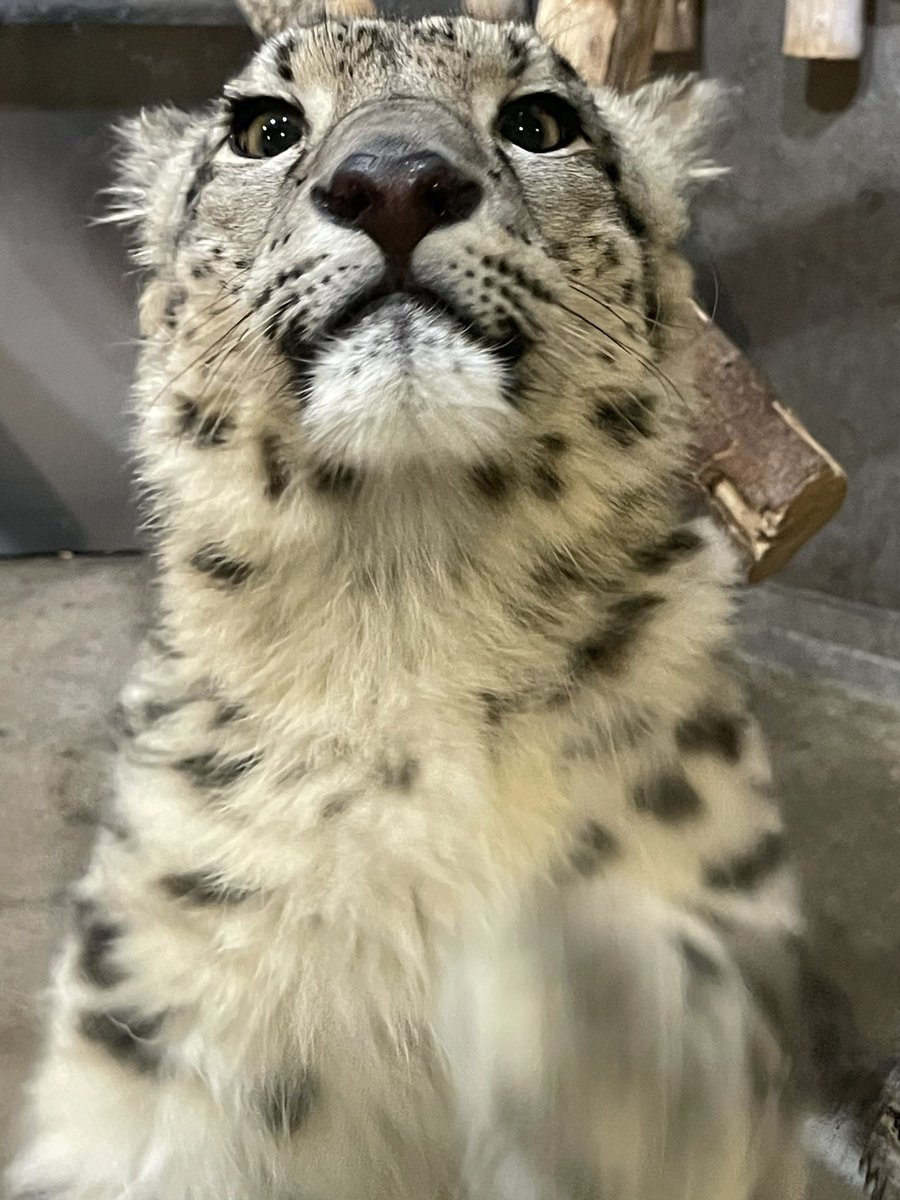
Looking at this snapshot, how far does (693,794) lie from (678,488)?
193 mm

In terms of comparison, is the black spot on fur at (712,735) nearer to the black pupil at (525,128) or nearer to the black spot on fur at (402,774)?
the black spot on fur at (402,774)

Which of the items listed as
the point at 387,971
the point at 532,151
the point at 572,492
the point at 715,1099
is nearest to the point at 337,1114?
the point at 387,971

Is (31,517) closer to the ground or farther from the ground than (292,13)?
closer to the ground

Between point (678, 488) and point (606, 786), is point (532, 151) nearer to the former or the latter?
point (678, 488)

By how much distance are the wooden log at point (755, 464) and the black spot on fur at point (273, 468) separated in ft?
0.96

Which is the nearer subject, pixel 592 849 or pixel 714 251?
pixel 592 849

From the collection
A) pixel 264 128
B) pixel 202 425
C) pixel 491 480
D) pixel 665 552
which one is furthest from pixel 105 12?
pixel 665 552

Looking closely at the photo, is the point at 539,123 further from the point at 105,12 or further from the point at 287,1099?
the point at 287,1099

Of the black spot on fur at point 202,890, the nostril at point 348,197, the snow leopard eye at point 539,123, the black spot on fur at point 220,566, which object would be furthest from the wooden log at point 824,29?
the black spot on fur at point 202,890

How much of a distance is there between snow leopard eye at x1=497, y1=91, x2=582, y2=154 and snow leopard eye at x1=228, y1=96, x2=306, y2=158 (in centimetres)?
12

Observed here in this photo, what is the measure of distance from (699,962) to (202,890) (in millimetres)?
259

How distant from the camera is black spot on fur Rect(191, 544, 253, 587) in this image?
23.5 inches

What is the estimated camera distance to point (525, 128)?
1.97 ft

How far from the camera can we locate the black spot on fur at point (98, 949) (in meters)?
0.56
